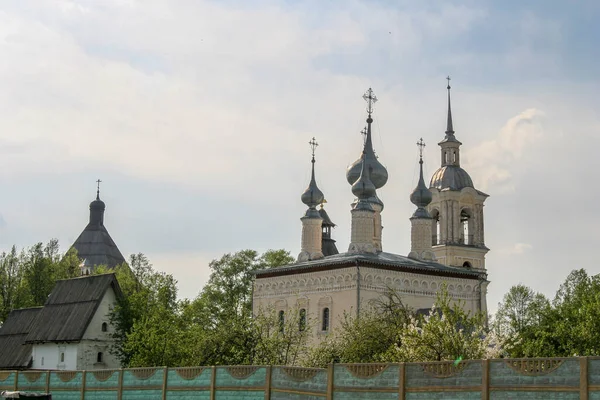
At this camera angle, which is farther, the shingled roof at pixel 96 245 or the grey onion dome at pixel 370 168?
the shingled roof at pixel 96 245

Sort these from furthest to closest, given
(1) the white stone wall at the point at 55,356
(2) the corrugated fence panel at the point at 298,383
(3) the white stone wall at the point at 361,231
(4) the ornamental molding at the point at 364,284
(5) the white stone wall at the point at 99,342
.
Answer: (3) the white stone wall at the point at 361,231 < (4) the ornamental molding at the point at 364,284 < (1) the white stone wall at the point at 55,356 < (5) the white stone wall at the point at 99,342 < (2) the corrugated fence panel at the point at 298,383

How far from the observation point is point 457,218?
62688mm

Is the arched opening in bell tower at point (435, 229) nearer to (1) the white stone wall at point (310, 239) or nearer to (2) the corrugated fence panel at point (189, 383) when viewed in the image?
(1) the white stone wall at point (310, 239)

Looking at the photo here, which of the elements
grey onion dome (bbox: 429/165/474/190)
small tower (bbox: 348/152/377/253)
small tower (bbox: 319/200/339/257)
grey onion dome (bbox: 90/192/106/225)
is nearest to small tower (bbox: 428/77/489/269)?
grey onion dome (bbox: 429/165/474/190)

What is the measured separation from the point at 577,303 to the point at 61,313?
22.9 meters

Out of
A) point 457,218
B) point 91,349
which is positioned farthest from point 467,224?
point 91,349

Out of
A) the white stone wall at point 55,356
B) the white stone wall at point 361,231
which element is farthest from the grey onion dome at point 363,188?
the white stone wall at point 55,356

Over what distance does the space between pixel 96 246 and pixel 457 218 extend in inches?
1389

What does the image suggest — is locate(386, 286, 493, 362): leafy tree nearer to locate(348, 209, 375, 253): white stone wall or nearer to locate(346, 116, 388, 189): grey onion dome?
locate(348, 209, 375, 253): white stone wall

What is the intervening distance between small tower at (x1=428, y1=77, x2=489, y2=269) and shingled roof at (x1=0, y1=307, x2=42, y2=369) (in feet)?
81.2

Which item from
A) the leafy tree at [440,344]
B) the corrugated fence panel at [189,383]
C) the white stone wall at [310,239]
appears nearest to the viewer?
the corrugated fence panel at [189,383]

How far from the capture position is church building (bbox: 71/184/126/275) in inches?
3332

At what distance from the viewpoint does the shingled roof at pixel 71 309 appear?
45.4m

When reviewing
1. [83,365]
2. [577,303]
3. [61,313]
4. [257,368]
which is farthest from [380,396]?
[61,313]
